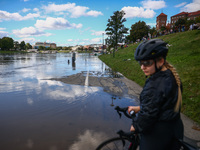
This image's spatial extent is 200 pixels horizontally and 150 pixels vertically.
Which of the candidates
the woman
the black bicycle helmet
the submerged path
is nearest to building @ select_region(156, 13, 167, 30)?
the submerged path

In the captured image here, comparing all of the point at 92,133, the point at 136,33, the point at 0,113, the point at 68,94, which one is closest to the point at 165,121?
the point at 92,133

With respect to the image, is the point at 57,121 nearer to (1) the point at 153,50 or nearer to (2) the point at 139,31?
(1) the point at 153,50

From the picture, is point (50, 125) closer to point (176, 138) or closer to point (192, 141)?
point (176, 138)

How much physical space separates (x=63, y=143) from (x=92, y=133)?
0.76 meters

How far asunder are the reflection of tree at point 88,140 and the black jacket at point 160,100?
1.94m

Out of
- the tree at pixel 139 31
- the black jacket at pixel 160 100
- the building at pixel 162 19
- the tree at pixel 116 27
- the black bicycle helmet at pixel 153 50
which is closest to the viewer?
the black jacket at pixel 160 100

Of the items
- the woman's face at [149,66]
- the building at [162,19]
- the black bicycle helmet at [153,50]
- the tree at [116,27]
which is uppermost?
the building at [162,19]

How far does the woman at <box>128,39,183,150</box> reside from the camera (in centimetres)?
144

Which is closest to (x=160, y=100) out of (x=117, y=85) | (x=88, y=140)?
(x=88, y=140)

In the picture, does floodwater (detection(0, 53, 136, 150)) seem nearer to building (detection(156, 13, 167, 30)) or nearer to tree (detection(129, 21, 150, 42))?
tree (detection(129, 21, 150, 42))

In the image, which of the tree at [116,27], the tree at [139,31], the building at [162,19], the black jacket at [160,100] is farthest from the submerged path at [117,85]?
the building at [162,19]

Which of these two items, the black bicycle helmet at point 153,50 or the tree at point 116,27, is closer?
the black bicycle helmet at point 153,50

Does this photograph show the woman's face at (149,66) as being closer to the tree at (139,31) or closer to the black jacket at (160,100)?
the black jacket at (160,100)

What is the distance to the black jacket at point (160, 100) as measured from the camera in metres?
1.43
